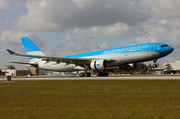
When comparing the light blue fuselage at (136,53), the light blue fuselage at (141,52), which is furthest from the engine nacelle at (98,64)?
the light blue fuselage at (141,52)

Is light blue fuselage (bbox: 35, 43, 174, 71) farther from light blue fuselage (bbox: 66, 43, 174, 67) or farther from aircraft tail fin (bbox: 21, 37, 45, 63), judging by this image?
aircraft tail fin (bbox: 21, 37, 45, 63)

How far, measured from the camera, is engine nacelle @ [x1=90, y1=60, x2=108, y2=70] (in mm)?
41334

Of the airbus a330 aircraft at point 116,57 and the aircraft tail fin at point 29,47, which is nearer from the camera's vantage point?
the airbus a330 aircraft at point 116,57

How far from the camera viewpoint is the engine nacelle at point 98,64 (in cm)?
4133

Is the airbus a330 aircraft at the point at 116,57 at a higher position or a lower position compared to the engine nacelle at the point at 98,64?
higher

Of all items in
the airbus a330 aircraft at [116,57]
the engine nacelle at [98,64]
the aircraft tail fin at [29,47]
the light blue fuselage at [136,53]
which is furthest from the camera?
the aircraft tail fin at [29,47]

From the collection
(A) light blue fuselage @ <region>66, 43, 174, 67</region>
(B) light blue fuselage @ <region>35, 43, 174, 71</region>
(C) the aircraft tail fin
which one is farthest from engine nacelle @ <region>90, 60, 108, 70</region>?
(C) the aircraft tail fin

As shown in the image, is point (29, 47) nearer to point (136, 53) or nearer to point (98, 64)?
point (98, 64)

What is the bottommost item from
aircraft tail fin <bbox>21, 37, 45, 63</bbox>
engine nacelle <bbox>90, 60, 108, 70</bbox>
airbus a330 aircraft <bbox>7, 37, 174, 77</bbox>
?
engine nacelle <bbox>90, 60, 108, 70</bbox>

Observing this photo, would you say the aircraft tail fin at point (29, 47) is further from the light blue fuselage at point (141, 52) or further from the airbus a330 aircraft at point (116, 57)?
the light blue fuselage at point (141, 52)
